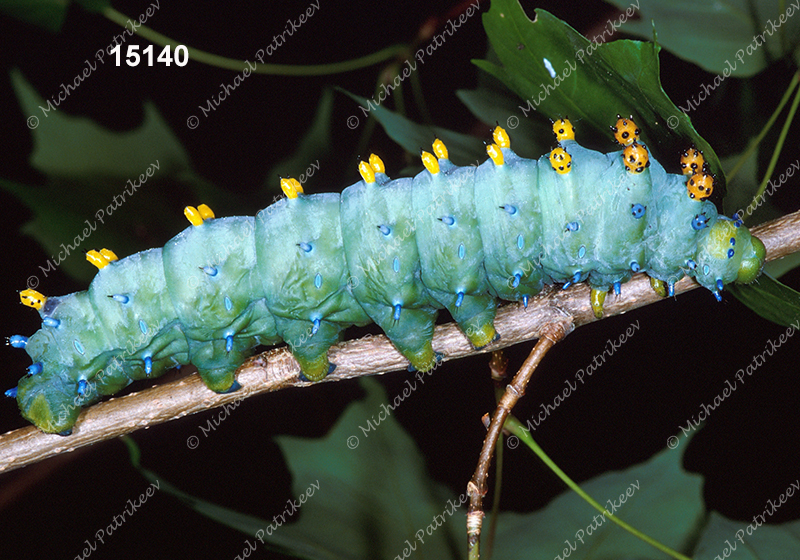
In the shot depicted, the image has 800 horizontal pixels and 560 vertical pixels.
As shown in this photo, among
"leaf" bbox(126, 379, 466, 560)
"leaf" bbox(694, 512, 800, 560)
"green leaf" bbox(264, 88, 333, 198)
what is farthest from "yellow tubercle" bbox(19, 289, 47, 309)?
"leaf" bbox(694, 512, 800, 560)

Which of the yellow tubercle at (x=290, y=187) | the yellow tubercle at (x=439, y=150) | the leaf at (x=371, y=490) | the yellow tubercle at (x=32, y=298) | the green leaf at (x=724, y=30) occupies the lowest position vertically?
the leaf at (x=371, y=490)

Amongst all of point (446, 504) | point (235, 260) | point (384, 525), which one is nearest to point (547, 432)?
point (446, 504)

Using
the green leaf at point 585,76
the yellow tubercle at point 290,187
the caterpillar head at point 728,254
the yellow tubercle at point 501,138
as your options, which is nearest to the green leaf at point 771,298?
the caterpillar head at point 728,254

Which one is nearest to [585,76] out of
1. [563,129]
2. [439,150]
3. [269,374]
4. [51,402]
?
[563,129]

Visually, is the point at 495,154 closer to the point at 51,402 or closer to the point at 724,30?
the point at 724,30

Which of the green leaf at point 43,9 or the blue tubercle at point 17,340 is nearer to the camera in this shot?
the blue tubercle at point 17,340

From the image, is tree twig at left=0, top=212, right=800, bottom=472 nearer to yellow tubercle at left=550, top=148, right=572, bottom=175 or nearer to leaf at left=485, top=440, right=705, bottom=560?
yellow tubercle at left=550, top=148, right=572, bottom=175

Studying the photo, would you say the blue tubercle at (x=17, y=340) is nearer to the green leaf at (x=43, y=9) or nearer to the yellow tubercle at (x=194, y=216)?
the yellow tubercle at (x=194, y=216)
